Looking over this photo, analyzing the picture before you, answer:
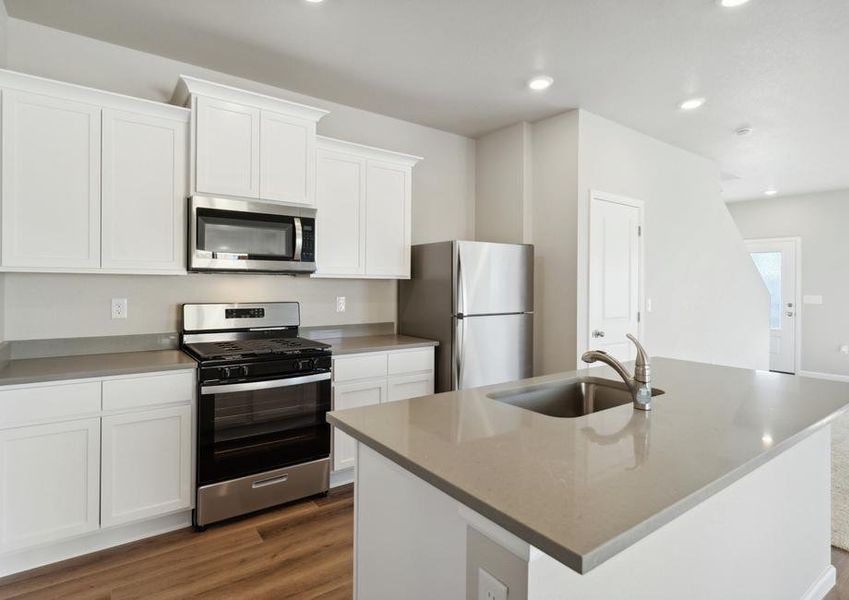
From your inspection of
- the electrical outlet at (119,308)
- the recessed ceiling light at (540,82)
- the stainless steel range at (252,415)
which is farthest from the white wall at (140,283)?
the recessed ceiling light at (540,82)

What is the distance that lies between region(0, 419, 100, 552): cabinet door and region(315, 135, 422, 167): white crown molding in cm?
205

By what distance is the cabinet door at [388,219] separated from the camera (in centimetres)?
338

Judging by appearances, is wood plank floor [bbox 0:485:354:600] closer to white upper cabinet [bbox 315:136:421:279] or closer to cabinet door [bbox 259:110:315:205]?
white upper cabinet [bbox 315:136:421:279]

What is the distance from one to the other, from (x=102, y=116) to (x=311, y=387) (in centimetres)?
179

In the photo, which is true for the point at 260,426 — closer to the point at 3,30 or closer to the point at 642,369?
the point at 642,369

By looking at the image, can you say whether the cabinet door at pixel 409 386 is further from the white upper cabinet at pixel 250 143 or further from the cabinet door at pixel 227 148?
the cabinet door at pixel 227 148

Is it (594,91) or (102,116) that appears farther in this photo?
(594,91)

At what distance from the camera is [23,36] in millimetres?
2486

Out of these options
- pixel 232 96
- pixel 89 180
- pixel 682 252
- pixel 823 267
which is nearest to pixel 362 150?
pixel 232 96

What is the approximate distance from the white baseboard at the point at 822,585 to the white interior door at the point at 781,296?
5848mm

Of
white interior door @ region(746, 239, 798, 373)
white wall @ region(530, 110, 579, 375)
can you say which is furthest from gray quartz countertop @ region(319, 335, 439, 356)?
white interior door @ region(746, 239, 798, 373)

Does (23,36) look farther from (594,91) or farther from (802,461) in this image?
(802,461)

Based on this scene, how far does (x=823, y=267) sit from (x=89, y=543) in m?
8.68

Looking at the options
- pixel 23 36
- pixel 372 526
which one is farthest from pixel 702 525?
pixel 23 36
